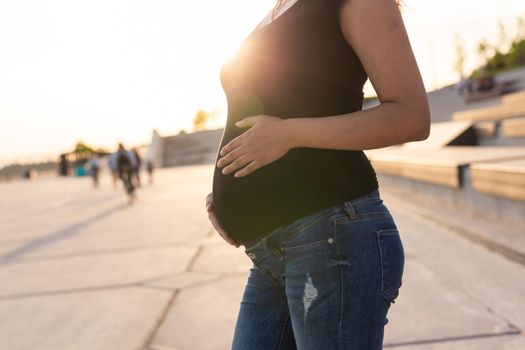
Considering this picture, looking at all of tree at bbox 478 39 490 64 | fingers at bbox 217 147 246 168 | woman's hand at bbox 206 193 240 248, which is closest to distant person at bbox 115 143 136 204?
woman's hand at bbox 206 193 240 248

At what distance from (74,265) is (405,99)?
15.9ft

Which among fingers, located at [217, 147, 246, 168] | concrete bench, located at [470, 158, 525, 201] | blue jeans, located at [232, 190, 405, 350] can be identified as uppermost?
fingers, located at [217, 147, 246, 168]

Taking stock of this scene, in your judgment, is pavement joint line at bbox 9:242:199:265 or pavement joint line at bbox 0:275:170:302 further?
pavement joint line at bbox 9:242:199:265

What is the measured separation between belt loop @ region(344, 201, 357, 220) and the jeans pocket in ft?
0.21

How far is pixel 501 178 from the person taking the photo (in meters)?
4.42

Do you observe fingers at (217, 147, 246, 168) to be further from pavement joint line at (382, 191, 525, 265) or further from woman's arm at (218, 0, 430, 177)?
pavement joint line at (382, 191, 525, 265)

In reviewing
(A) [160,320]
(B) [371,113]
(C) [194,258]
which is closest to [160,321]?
(A) [160,320]

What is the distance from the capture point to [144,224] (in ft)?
25.3

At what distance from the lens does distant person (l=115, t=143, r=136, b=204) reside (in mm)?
11781

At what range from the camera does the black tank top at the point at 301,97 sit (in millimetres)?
1083

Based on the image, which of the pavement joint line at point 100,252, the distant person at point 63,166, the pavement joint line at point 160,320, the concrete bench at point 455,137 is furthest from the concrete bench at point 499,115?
the distant person at point 63,166

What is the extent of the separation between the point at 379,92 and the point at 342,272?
0.39 m

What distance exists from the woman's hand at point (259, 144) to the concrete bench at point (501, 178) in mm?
3570

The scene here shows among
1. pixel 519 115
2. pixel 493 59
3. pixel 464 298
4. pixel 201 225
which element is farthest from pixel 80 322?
pixel 493 59
